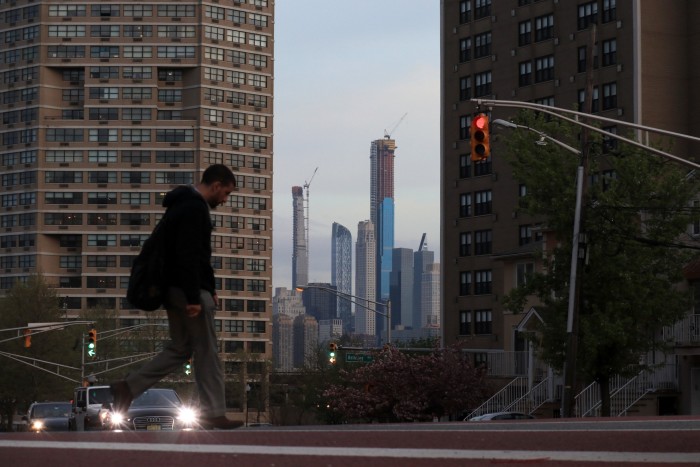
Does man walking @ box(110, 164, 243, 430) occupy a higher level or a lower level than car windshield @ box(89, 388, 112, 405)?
higher

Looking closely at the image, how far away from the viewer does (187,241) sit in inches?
392

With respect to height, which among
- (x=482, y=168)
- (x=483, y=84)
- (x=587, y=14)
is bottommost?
(x=482, y=168)

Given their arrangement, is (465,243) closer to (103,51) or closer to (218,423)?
(103,51)

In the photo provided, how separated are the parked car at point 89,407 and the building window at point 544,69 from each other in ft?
212

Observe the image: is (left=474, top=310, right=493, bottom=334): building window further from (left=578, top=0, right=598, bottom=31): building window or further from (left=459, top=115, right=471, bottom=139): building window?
(left=578, top=0, right=598, bottom=31): building window

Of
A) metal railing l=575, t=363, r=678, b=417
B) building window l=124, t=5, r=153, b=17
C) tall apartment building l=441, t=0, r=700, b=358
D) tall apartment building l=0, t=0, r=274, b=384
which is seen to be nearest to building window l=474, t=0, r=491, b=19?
tall apartment building l=441, t=0, r=700, b=358

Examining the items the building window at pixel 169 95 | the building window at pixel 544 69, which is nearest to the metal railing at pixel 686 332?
the building window at pixel 544 69

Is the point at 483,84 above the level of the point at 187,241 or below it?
above

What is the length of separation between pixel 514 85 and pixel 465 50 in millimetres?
5801

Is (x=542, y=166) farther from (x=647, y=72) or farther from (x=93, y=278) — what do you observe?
(x=93, y=278)

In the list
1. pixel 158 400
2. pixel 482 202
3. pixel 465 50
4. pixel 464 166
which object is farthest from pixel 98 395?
pixel 465 50

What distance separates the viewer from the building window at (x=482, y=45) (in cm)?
10006

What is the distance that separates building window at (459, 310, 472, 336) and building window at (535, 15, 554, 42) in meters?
19.8

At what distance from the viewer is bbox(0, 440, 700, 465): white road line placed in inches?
297
